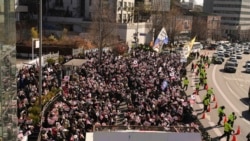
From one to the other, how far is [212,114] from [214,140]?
4.97 m

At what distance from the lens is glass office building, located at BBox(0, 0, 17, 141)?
6.23 m

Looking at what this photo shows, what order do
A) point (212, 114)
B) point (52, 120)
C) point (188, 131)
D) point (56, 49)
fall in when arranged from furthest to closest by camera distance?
point (56, 49), point (212, 114), point (52, 120), point (188, 131)

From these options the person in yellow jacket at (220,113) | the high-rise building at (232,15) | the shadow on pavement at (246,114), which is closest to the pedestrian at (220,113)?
the person in yellow jacket at (220,113)

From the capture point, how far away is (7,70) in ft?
21.8

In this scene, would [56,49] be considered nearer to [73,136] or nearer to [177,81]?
[177,81]

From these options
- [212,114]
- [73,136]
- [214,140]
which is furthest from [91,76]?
[73,136]

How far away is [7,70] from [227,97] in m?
26.6

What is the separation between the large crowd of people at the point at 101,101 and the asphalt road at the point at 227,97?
2335 millimetres

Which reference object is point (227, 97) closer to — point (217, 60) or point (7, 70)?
point (217, 60)

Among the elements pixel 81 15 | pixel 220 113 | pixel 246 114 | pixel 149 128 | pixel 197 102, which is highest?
pixel 81 15

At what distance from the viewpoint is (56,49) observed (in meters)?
Answer: 48.2

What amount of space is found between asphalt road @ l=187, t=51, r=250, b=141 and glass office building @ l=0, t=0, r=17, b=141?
47.8 feet

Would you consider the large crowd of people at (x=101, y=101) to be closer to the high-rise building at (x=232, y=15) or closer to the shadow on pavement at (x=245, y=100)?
the shadow on pavement at (x=245, y=100)

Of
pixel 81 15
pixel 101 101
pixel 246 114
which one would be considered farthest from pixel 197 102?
pixel 81 15
